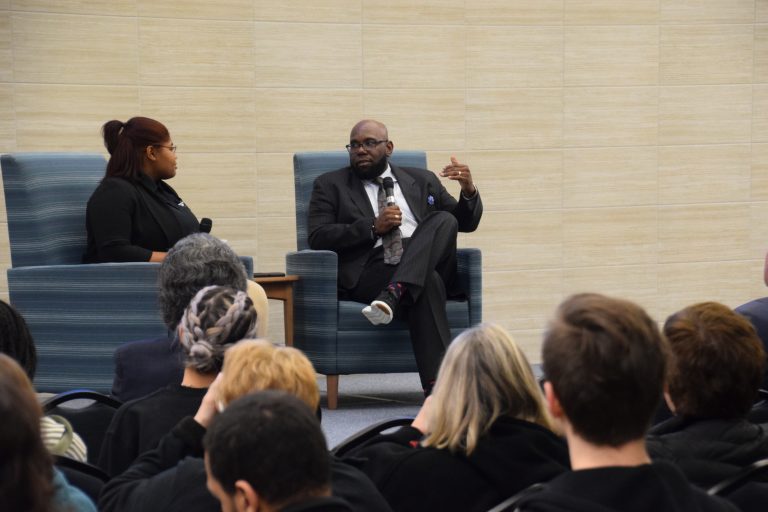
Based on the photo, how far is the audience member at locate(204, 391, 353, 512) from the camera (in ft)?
4.76

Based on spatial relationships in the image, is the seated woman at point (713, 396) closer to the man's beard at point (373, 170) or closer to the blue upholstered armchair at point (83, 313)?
the blue upholstered armchair at point (83, 313)

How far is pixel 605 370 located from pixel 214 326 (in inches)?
39.0

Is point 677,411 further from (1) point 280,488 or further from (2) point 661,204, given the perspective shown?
(2) point 661,204

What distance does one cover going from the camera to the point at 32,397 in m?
1.33

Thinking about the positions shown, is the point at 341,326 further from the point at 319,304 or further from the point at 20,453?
the point at 20,453

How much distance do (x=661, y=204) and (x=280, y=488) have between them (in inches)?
227

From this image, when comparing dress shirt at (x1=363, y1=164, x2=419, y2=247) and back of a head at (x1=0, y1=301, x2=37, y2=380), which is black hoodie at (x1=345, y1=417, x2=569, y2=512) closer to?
back of a head at (x1=0, y1=301, x2=37, y2=380)

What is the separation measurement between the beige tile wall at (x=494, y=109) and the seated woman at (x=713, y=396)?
4422 millimetres

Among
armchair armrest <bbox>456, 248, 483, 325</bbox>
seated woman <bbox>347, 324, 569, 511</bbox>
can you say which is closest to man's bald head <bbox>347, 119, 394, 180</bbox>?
armchair armrest <bbox>456, 248, 483, 325</bbox>

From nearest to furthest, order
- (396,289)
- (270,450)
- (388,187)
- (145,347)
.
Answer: (270,450) < (145,347) < (396,289) < (388,187)

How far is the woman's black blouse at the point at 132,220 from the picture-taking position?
468 cm

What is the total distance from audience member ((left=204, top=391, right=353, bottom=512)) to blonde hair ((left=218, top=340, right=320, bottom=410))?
32 centimetres

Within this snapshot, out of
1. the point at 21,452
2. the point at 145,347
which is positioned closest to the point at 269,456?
the point at 21,452

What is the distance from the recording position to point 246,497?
1465 millimetres
